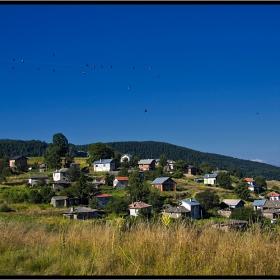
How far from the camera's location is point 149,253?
476cm

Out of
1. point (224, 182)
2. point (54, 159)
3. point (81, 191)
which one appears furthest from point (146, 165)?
point (81, 191)

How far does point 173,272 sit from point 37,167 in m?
64.0

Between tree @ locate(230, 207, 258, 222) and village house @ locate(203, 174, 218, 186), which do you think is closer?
tree @ locate(230, 207, 258, 222)

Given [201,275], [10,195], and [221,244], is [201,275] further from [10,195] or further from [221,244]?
[10,195]

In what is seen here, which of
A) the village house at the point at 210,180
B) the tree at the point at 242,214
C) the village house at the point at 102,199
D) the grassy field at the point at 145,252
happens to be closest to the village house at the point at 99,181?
the village house at the point at 102,199

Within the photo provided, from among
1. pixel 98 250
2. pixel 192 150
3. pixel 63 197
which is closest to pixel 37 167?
pixel 63 197

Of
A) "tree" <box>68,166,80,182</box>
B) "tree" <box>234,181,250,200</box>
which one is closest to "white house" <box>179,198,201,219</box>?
"tree" <box>234,181,250,200</box>

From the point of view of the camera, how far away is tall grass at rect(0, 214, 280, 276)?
4285mm

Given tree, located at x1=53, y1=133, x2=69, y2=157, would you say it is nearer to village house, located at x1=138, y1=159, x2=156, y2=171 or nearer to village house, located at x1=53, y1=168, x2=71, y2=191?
village house, located at x1=53, y1=168, x2=71, y2=191

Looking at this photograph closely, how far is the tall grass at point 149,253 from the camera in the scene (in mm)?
4285

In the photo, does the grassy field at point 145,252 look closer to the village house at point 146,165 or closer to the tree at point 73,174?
the tree at point 73,174

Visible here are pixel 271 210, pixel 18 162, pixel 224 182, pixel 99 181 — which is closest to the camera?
pixel 271 210

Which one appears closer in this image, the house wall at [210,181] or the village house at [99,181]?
the village house at [99,181]

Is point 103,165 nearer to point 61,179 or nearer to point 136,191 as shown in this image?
point 61,179
